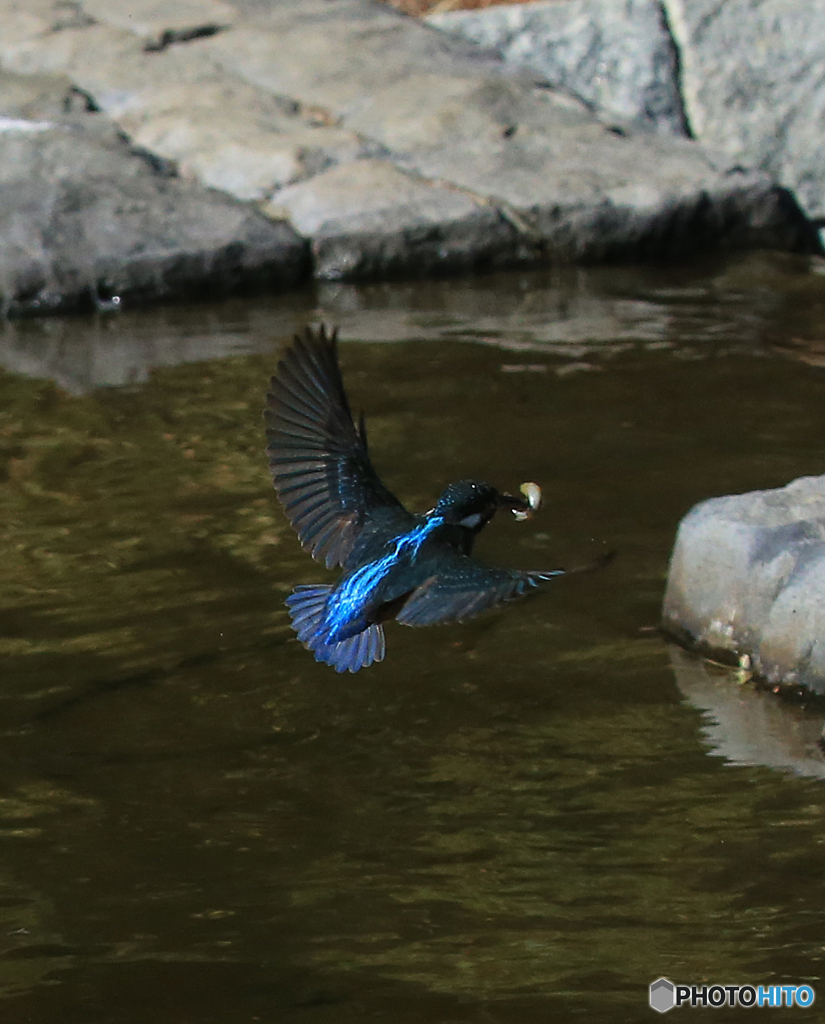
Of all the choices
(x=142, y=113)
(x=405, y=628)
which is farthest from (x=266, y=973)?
(x=142, y=113)

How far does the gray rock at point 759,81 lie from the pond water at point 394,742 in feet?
11.3

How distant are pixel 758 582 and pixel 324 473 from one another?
4.21 feet

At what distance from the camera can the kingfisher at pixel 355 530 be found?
10.7 ft

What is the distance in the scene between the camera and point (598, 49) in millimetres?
10586

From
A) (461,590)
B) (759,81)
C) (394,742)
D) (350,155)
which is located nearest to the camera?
(461,590)

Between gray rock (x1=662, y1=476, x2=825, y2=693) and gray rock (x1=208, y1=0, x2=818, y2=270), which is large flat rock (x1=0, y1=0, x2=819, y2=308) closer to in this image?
gray rock (x1=208, y1=0, x2=818, y2=270)

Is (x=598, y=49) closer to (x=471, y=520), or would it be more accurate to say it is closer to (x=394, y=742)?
(x=394, y=742)

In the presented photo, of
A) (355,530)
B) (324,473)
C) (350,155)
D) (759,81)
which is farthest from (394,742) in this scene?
(759,81)

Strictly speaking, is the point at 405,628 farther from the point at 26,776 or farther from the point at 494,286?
the point at 494,286

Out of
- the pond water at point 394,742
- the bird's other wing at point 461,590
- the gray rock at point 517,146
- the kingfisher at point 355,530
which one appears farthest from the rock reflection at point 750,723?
the gray rock at point 517,146

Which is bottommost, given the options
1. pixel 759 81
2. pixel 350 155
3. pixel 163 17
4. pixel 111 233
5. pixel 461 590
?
pixel 461 590

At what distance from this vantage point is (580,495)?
579cm

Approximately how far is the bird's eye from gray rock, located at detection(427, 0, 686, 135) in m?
7.09

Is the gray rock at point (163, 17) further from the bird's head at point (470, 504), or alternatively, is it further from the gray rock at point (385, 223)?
the bird's head at point (470, 504)
